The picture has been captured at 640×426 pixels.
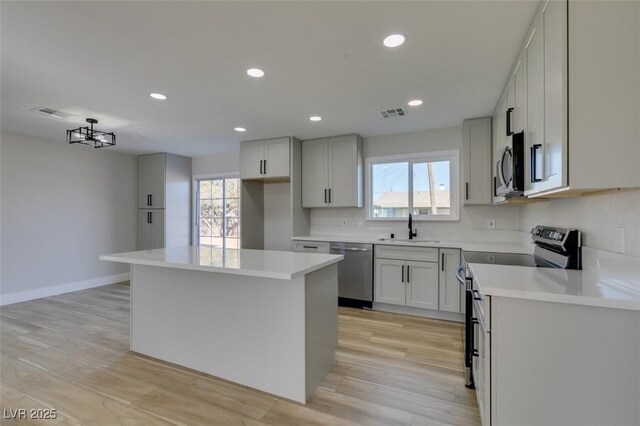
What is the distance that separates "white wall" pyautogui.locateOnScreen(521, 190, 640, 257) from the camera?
1.38m

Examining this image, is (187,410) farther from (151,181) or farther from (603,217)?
(151,181)

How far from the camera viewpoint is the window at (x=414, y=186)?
3.95 meters

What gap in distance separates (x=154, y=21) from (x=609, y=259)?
2928 mm

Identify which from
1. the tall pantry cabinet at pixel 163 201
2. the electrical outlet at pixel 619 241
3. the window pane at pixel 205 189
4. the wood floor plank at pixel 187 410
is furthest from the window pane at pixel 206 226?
the electrical outlet at pixel 619 241

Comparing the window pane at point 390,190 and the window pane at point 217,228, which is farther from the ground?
the window pane at point 390,190

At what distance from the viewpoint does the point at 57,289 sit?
4660mm

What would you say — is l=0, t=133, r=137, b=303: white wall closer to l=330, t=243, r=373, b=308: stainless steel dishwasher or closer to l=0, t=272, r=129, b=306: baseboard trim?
l=0, t=272, r=129, b=306: baseboard trim

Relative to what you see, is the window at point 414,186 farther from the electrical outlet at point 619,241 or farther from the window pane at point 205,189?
the window pane at point 205,189

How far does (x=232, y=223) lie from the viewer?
5703 millimetres

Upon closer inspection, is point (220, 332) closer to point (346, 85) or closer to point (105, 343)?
point (105, 343)

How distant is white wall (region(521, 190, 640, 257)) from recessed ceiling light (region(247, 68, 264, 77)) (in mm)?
2492

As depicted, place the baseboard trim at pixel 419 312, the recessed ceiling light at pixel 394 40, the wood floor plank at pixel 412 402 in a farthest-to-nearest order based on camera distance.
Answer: the baseboard trim at pixel 419 312
the recessed ceiling light at pixel 394 40
the wood floor plank at pixel 412 402

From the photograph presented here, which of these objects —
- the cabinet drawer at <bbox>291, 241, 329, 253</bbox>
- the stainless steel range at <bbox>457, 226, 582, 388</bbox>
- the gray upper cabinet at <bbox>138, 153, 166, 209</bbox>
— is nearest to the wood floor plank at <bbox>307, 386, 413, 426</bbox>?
the stainless steel range at <bbox>457, 226, 582, 388</bbox>

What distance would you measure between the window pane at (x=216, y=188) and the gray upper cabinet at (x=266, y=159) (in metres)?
1.38
